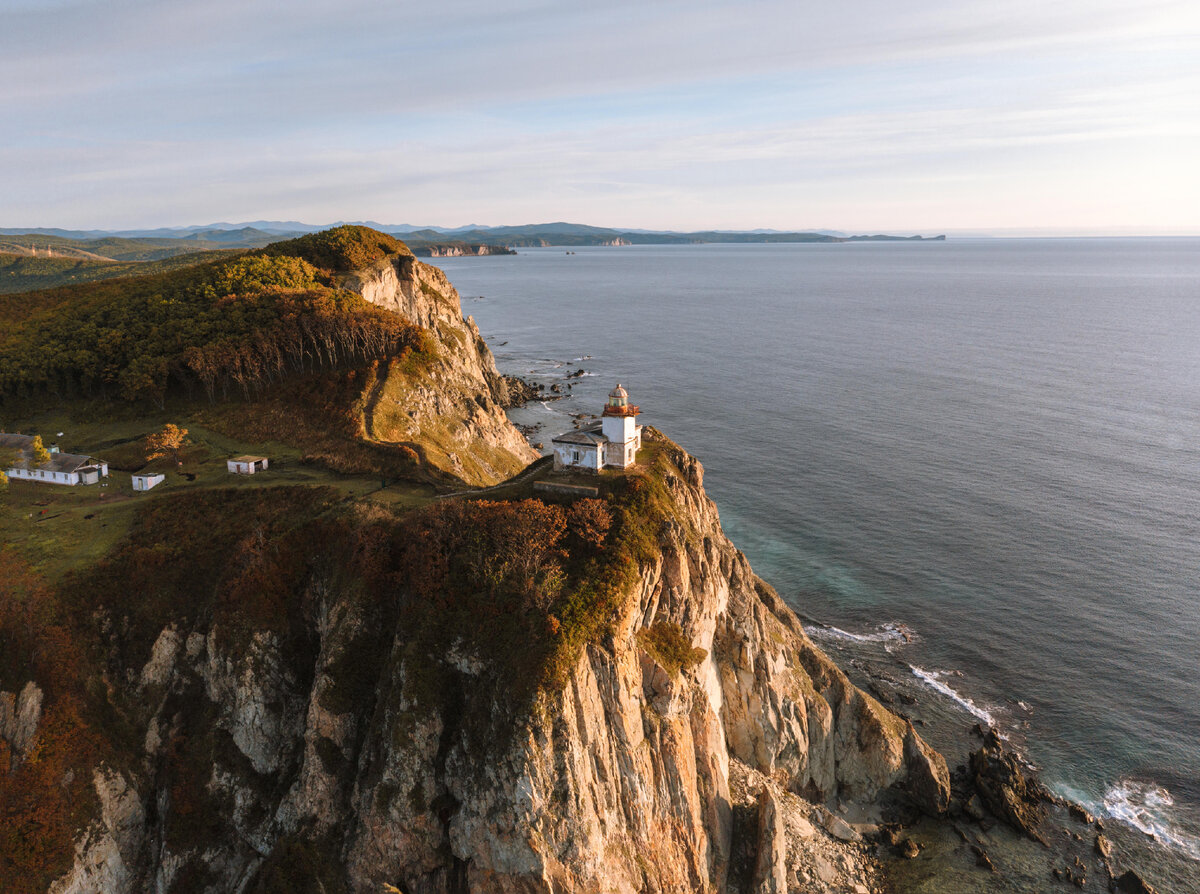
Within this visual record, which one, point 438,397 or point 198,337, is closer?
point 198,337

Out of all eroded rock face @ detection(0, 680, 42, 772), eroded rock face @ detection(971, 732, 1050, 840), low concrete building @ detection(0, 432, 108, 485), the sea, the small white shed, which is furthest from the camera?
low concrete building @ detection(0, 432, 108, 485)

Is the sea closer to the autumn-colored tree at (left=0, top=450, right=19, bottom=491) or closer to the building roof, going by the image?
the building roof

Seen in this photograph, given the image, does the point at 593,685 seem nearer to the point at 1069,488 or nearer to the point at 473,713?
the point at 473,713

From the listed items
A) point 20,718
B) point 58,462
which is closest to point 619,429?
point 20,718

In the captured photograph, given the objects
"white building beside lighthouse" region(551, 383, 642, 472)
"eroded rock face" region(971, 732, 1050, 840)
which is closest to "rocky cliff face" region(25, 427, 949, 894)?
"eroded rock face" region(971, 732, 1050, 840)

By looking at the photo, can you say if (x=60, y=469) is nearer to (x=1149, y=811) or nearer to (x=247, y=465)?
(x=247, y=465)
